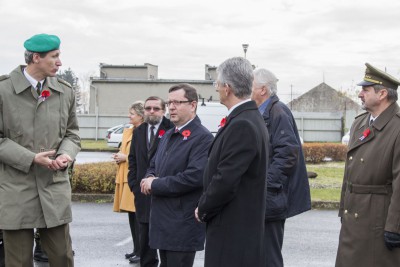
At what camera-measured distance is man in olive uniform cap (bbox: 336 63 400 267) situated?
4766 mm

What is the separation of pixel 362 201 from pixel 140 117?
3.70 meters

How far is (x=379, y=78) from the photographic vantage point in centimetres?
500

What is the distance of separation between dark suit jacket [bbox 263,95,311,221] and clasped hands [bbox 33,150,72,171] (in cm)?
183

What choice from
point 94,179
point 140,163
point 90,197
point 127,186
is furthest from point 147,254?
point 94,179

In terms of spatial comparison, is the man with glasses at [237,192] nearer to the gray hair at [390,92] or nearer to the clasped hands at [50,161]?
the clasped hands at [50,161]

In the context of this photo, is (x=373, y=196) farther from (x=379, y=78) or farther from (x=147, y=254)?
(x=147, y=254)

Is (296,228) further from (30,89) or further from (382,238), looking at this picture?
(30,89)

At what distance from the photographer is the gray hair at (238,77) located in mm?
4180

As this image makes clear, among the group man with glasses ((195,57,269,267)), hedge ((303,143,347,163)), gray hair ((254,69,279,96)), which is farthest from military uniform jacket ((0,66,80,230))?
hedge ((303,143,347,163))

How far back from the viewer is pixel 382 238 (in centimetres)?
480

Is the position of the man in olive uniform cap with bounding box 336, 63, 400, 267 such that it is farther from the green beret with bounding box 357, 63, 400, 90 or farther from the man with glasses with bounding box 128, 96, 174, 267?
the man with glasses with bounding box 128, 96, 174, 267

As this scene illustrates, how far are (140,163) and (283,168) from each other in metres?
2.28

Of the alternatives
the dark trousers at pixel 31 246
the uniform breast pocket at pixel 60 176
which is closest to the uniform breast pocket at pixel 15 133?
the uniform breast pocket at pixel 60 176

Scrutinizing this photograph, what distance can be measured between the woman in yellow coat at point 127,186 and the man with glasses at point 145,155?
0.99 feet
